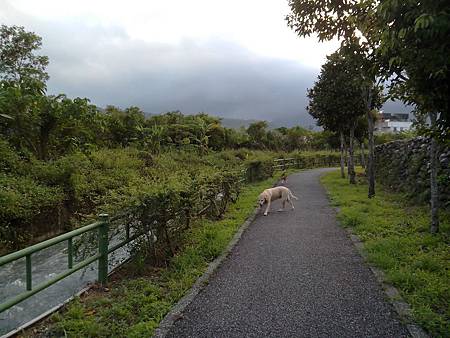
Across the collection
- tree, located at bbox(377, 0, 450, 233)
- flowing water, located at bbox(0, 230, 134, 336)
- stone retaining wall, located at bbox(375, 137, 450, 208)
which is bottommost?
flowing water, located at bbox(0, 230, 134, 336)

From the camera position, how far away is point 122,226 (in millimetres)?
5121

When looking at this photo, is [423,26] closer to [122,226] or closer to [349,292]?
[349,292]

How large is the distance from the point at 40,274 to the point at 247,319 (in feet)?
13.3

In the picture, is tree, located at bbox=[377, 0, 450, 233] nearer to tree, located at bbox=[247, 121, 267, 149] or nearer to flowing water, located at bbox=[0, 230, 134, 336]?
flowing water, located at bbox=[0, 230, 134, 336]

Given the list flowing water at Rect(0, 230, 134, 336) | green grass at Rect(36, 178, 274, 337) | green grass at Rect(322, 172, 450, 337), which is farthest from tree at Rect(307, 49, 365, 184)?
flowing water at Rect(0, 230, 134, 336)

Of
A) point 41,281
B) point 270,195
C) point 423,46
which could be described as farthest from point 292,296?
point 270,195

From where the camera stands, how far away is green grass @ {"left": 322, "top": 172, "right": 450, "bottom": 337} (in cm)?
386

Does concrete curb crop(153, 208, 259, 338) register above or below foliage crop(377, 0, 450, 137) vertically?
below

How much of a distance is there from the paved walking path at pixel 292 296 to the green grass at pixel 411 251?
281mm

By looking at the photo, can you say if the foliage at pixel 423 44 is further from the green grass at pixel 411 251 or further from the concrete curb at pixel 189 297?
the concrete curb at pixel 189 297

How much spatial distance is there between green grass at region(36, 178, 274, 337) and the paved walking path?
298 millimetres

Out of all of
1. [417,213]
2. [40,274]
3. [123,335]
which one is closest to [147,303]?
[123,335]

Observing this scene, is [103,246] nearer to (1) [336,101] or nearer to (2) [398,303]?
(2) [398,303]

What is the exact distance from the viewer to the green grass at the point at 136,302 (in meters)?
3.54
